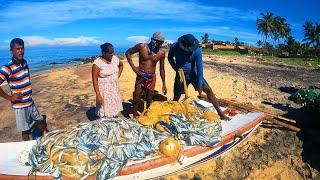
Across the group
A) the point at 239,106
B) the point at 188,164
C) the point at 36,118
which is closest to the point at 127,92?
the point at 239,106

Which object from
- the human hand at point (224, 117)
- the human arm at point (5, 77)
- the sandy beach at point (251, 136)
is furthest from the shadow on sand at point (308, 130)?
the human arm at point (5, 77)

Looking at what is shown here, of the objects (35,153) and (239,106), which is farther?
(239,106)

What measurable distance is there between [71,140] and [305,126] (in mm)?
5749

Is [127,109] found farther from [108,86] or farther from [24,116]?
[24,116]

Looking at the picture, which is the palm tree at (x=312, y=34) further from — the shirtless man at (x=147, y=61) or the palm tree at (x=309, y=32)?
the shirtless man at (x=147, y=61)

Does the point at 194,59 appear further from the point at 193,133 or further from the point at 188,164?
the point at 188,164

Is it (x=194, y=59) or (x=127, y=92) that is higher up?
A: (x=194, y=59)

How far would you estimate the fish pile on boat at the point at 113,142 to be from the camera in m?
5.16

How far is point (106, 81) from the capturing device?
6.89 metres

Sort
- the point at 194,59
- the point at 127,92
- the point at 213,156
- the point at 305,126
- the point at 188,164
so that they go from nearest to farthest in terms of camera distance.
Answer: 1. the point at 188,164
2. the point at 213,156
3. the point at 194,59
4. the point at 305,126
5. the point at 127,92

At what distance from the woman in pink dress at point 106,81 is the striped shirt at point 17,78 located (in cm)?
123

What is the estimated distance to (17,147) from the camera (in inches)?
225

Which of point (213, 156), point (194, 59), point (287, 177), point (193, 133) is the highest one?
point (194, 59)

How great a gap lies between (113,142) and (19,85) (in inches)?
80.0
